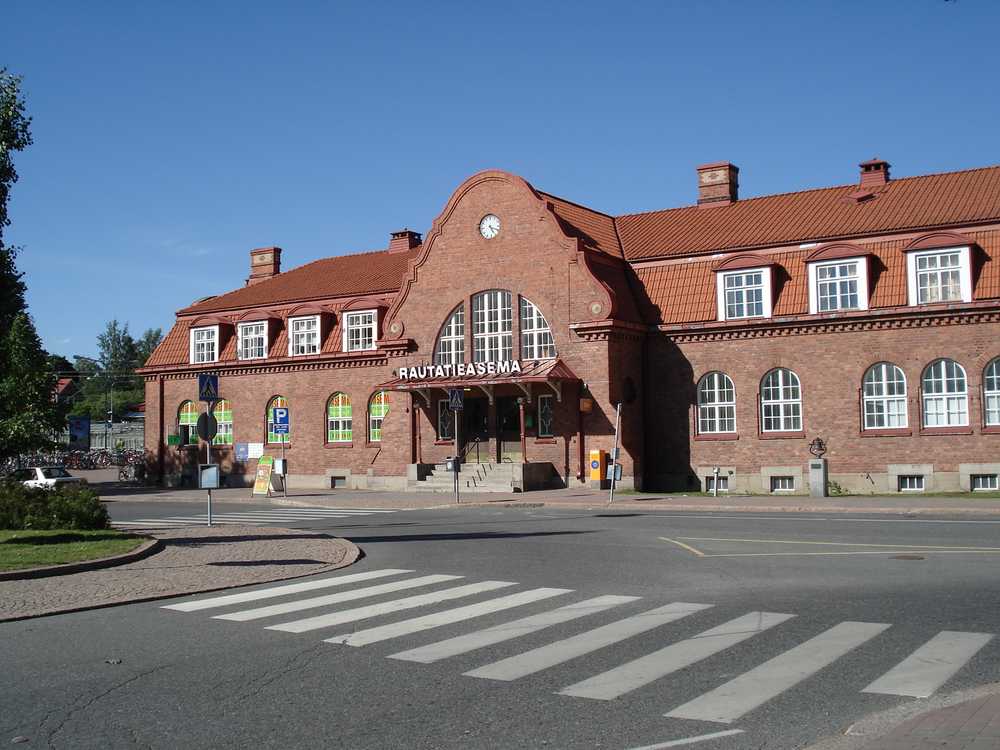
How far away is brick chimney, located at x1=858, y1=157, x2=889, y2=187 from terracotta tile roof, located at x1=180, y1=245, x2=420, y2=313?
18.2 meters

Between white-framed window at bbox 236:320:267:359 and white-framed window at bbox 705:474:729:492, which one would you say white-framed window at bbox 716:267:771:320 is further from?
white-framed window at bbox 236:320:267:359

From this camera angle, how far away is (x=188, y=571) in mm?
14992

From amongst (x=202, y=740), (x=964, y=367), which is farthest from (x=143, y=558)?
(x=964, y=367)

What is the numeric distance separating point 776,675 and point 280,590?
7219 mm

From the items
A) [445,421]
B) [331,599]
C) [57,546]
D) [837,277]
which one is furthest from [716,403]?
[331,599]

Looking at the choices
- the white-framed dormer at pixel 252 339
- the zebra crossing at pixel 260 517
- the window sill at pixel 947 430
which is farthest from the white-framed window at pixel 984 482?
A: the white-framed dormer at pixel 252 339

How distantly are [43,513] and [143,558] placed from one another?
5.11 m

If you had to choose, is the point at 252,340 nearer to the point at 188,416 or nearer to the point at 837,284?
the point at 188,416

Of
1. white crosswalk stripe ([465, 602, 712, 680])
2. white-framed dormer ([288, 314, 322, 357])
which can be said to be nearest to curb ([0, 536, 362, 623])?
white crosswalk stripe ([465, 602, 712, 680])

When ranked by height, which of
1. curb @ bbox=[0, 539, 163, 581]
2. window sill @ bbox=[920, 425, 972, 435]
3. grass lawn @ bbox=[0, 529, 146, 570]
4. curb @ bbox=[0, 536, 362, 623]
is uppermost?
window sill @ bbox=[920, 425, 972, 435]

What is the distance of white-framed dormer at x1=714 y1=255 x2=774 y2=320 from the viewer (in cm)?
3522

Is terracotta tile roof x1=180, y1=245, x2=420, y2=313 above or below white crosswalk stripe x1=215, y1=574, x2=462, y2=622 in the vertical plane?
above

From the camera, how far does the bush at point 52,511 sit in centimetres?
2028

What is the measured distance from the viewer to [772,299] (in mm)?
35094
